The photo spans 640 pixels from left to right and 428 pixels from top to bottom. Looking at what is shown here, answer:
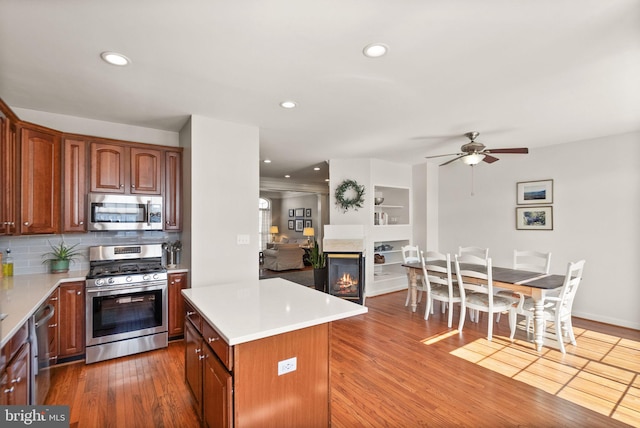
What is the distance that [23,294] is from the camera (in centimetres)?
233

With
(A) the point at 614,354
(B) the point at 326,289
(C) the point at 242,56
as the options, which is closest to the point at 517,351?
(A) the point at 614,354

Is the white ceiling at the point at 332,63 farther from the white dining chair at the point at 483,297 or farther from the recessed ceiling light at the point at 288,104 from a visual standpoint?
the white dining chair at the point at 483,297

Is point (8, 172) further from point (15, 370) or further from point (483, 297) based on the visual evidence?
point (483, 297)

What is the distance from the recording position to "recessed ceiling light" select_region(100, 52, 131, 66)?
6.83ft

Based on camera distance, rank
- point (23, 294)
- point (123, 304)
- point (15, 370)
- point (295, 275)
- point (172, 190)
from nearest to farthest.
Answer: point (15, 370) → point (23, 294) → point (123, 304) → point (172, 190) → point (295, 275)

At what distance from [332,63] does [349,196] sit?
356 centimetres

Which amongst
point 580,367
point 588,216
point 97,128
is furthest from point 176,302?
point 588,216

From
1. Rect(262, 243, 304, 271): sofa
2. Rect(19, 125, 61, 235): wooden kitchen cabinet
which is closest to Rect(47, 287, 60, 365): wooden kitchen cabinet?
Rect(19, 125, 61, 235): wooden kitchen cabinet

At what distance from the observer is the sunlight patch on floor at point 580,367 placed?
2361 millimetres

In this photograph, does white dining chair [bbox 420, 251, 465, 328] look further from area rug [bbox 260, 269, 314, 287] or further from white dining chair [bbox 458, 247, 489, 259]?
area rug [bbox 260, 269, 314, 287]

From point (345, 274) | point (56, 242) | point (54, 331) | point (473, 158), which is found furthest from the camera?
point (345, 274)

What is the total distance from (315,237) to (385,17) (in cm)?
927

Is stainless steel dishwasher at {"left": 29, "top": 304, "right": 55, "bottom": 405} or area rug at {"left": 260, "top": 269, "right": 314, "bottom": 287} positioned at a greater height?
stainless steel dishwasher at {"left": 29, "top": 304, "right": 55, "bottom": 405}
